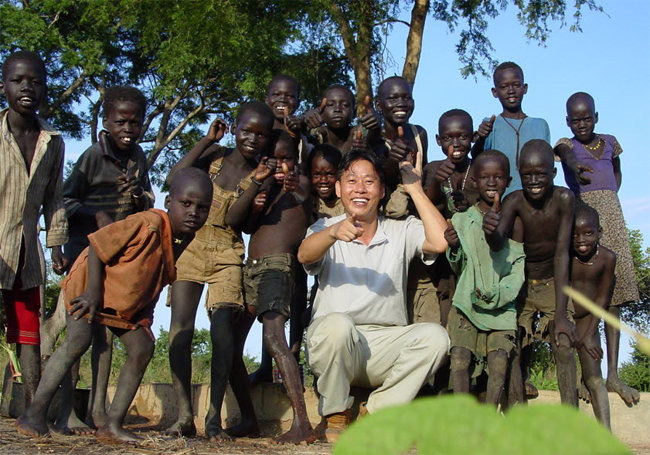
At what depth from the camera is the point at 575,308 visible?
17.6 ft

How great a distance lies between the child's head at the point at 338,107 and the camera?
18.5 ft

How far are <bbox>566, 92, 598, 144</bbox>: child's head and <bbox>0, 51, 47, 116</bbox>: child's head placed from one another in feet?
12.1

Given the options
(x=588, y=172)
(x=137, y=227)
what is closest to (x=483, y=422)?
(x=137, y=227)

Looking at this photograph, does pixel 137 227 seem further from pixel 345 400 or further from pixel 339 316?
pixel 345 400

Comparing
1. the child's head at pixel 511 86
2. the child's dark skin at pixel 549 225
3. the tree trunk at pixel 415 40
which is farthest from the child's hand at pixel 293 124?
the tree trunk at pixel 415 40

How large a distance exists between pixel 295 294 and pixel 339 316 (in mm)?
1308

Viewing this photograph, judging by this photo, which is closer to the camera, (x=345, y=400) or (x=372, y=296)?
(x=345, y=400)

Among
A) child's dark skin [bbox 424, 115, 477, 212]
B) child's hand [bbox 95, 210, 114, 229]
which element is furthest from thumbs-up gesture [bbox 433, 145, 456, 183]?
child's hand [bbox 95, 210, 114, 229]

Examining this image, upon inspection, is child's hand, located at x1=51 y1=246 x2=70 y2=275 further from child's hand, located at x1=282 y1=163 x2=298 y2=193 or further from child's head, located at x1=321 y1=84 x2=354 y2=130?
child's head, located at x1=321 y1=84 x2=354 y2=130

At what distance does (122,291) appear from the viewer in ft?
13.7

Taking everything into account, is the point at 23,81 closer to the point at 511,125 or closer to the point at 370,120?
the point at 370,120

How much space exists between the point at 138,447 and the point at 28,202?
5.52ft

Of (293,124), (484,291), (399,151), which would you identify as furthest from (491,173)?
(293,124)

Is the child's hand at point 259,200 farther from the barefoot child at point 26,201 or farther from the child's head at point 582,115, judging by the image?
the child's head at point 582,115
